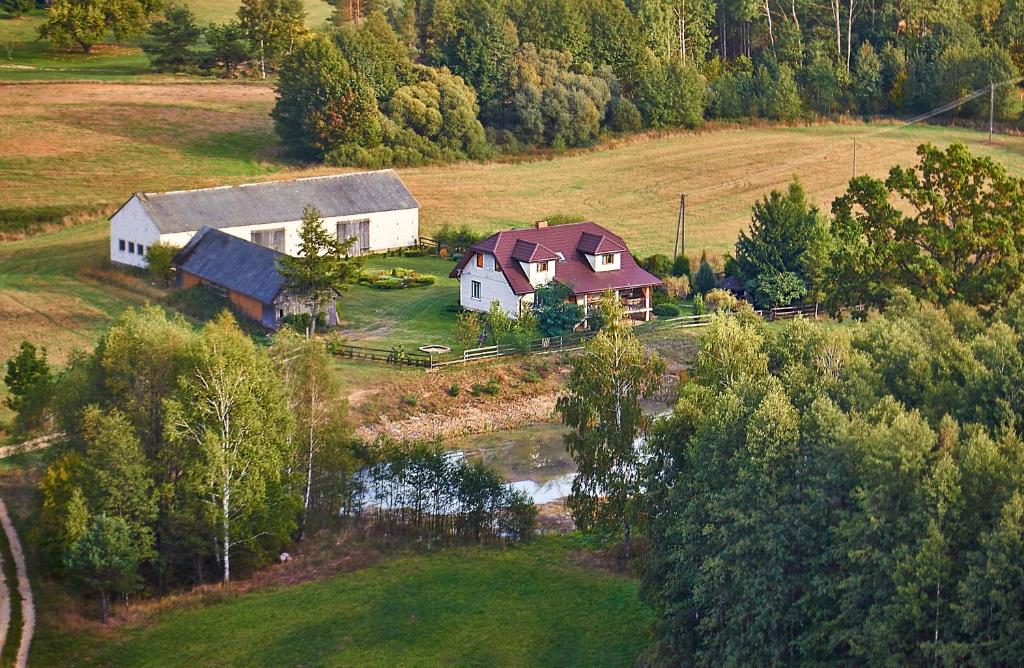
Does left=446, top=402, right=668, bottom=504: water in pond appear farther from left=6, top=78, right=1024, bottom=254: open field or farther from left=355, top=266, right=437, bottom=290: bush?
left=6, top=78, right=1024, bottom=254: open field

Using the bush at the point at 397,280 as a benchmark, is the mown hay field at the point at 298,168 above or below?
above

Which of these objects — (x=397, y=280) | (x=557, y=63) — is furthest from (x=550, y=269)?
(x=557, y=63)

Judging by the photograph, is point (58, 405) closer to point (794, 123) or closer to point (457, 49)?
point (457, 49)

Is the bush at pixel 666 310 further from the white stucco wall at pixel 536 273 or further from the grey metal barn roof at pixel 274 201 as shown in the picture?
the grey metal barn roof at pixel 274 201

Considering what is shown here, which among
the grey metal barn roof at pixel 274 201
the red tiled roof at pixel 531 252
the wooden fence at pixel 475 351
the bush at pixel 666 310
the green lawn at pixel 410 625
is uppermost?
the grey metal barn roof at pixel 274 201

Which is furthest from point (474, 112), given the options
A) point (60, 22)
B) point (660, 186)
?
point (60, 22)

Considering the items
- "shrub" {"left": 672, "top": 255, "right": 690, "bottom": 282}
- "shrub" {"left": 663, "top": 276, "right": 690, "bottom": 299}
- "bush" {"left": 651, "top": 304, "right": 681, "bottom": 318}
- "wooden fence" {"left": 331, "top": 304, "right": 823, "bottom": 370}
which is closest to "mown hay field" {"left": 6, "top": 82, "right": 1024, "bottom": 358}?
"shrub" {"left": 672, "top": 255, "right": 690, "bottom": 282}

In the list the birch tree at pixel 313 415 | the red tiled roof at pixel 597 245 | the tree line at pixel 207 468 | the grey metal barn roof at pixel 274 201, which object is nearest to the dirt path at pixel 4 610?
the tree line at pixel 207 468
